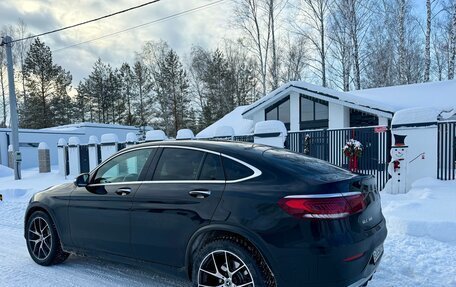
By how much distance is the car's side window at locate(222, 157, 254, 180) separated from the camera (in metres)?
3.30

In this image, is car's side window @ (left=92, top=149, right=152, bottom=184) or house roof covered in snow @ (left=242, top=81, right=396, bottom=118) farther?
house roof covered in snow @ (left=242, top=81, right=396, bottom=118)

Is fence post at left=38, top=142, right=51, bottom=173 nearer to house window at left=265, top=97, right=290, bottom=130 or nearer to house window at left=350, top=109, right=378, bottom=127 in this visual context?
house window at left=265, top=97, right=290, bottom=130

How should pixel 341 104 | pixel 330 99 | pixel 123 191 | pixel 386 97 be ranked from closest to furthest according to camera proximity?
1. pixel 123 191
2. pixel 341 104
3. pixel 330 99
4. pixel 386 97

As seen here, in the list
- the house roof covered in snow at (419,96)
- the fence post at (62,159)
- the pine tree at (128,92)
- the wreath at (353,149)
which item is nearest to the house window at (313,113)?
the house roof covered in snow at (419,96)

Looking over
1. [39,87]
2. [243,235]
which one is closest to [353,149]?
[243,235]

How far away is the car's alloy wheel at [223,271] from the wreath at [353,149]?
7.33 m

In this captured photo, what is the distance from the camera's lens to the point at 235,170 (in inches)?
133

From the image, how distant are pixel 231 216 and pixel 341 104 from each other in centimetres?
1444

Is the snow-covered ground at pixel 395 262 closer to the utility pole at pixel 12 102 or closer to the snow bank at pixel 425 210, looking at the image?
the snow bank at pixel 425 210

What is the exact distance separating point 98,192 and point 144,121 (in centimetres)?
3801

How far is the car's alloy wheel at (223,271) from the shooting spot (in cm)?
311

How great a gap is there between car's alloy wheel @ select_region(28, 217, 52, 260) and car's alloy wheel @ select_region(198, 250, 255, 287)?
2.62 meters

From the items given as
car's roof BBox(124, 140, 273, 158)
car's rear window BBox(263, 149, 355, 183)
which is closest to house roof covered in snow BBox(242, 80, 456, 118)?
car's rear window BBox(263, 149, 355, 183)

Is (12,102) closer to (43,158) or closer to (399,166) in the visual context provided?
(43,158)
